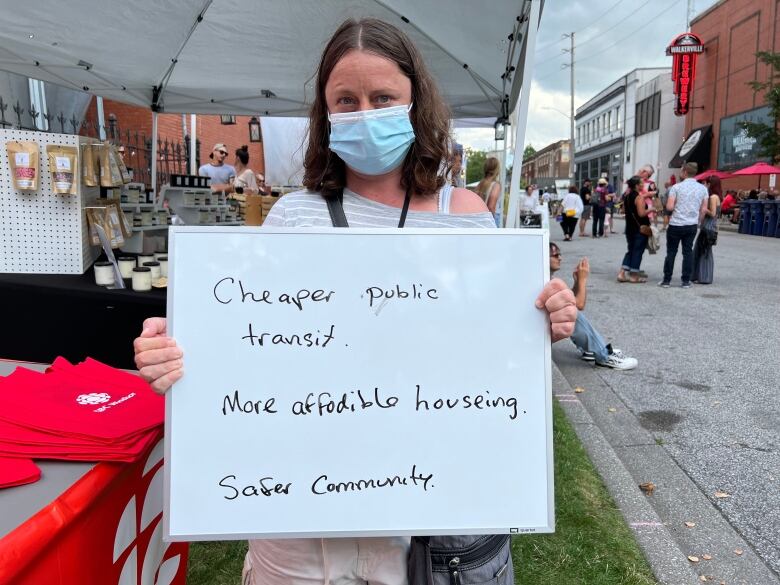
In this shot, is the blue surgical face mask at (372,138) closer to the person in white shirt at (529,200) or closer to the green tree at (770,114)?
the person in white shirt at (529,200)

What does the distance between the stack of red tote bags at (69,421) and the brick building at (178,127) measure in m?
8.26

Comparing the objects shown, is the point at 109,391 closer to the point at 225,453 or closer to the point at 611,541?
the point at 225,453

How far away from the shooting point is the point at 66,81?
5.82 metres

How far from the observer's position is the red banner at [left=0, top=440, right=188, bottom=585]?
1.12m

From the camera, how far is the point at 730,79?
108 ft

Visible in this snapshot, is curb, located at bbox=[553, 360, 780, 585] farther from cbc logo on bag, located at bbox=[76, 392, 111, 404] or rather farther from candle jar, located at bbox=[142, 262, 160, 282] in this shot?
candle jar, located at bbox=[142, 262, 160, 282]

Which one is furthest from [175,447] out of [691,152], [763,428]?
[691,152]

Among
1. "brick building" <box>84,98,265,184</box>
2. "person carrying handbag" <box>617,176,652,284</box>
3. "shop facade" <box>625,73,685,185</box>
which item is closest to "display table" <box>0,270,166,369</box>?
"brick building" <box>84,98,265,184</box>

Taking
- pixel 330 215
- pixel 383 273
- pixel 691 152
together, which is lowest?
pixel 383 273

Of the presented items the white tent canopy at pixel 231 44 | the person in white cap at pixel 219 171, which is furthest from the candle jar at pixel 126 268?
the person in white cap at pixel 219 171

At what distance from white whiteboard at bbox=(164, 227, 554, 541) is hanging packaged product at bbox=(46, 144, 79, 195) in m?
2.19

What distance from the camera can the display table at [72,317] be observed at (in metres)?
2.88

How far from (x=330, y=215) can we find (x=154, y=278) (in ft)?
6.66

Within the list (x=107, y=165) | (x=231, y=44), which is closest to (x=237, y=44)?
(x=231, y=44)
